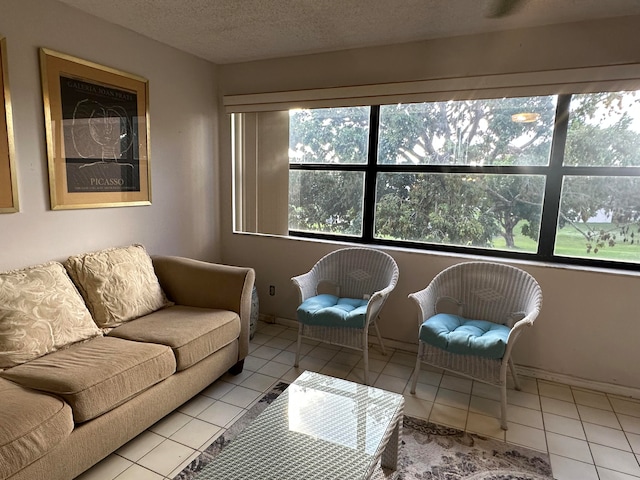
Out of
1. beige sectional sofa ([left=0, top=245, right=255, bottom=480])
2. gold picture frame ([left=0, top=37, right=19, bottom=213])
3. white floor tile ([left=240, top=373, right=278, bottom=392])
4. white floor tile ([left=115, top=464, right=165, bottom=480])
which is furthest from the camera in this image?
white floor tile ([left=240, top=373, right=278, bottom=392])

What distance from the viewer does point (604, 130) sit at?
8.21 feet

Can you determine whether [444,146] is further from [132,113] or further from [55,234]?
[55,234]

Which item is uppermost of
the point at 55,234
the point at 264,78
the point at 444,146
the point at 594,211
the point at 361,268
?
the point at 264,78

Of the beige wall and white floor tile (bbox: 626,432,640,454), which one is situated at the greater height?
the beige wall

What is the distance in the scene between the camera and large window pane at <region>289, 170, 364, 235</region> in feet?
10.8

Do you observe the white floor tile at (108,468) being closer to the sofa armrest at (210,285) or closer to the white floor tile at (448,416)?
the sofa armrest at (210,285)

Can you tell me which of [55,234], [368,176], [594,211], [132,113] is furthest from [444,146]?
[55,234]

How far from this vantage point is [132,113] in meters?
2.77

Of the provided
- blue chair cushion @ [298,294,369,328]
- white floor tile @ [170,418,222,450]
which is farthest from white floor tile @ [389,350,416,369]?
white floor tile @ [170,418,222,450]

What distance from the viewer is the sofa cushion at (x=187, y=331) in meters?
2.12

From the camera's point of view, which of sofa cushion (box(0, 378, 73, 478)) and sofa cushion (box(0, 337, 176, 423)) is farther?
sofa cushion (box(0, 337, 176, 423))

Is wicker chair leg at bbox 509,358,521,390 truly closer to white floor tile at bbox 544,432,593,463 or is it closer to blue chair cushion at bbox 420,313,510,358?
blue chair cushion at bbox 420,313,510,358

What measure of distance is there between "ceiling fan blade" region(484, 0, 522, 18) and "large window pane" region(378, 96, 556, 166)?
58 centimetres

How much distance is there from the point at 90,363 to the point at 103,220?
119cm
